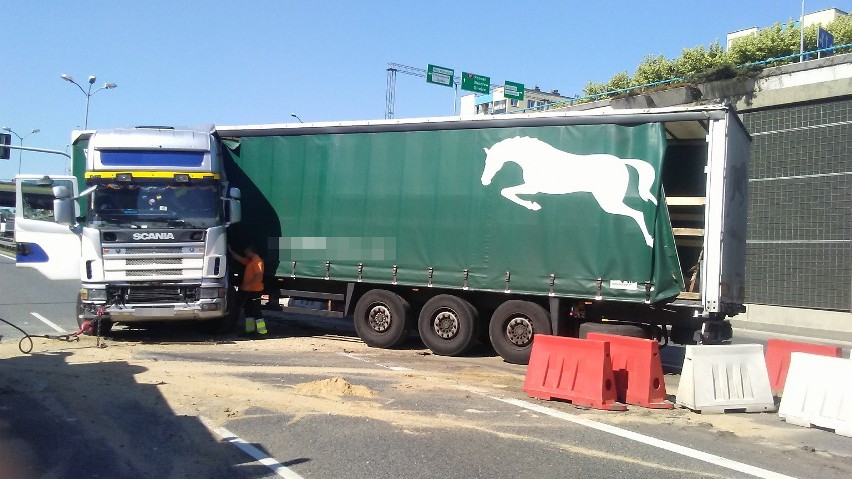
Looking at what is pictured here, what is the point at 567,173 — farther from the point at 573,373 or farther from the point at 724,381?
the point at 724,381

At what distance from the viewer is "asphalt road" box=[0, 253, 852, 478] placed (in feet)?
20.2

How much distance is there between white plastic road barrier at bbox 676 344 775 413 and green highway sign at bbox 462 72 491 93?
28.7 m

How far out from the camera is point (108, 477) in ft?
19.0

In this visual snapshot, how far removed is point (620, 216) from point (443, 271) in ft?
9.92

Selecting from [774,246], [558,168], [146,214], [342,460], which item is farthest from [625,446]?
[774,246]

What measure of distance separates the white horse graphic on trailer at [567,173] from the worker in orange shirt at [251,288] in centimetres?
470

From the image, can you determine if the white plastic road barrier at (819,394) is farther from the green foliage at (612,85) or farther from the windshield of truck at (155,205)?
the green foliage at (612,85)

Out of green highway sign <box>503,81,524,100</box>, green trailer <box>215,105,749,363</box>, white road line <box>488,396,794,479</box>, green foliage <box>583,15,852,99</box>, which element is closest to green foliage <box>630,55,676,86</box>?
green foliage <box>583,15,852,99</box>

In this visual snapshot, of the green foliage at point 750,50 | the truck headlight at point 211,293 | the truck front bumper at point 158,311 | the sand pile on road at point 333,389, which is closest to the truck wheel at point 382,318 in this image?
the truck headlight at point 211,293

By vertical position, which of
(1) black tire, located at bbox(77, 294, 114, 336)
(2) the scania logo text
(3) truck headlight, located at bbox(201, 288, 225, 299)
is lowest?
(1) black tire, located at bbox(77, 294, 114, 336)

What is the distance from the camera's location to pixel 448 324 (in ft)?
40.2

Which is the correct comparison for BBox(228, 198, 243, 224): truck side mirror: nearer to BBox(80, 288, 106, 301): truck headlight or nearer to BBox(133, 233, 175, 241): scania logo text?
BBox(133, 233, 175, 241): scania logo text

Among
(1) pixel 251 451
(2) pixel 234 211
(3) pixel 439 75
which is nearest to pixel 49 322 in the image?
(2) pixel 234 211

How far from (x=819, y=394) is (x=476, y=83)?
98.7 feet
